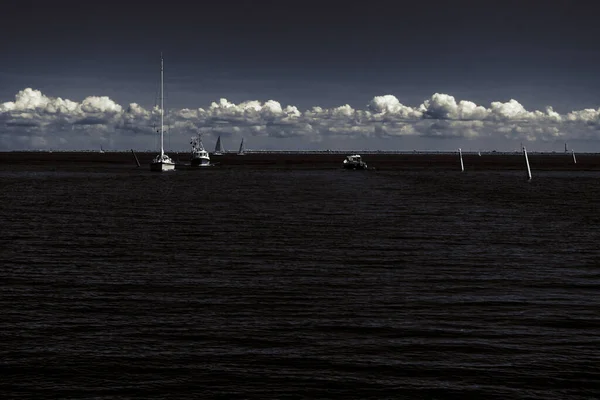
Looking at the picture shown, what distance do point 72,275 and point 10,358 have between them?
504 inches

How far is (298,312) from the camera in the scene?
23.8m

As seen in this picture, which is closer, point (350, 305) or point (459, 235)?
point (350, 305)

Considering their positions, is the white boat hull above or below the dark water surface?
above

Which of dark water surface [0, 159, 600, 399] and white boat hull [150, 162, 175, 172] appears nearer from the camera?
dark water surface [0, 159, 600, 399]

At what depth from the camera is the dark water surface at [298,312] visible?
658 inches

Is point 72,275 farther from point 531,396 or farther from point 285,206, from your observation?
point 285,206

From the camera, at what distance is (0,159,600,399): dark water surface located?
16.7 metres

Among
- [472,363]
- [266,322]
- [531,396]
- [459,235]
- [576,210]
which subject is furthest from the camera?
[576,210]

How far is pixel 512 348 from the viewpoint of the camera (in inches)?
765

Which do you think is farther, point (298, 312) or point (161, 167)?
point (161, 167)

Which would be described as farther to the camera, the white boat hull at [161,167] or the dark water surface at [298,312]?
the white boat hull at [161,167]

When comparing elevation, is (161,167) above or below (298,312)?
above

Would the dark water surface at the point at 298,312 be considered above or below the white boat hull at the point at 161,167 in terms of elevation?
below

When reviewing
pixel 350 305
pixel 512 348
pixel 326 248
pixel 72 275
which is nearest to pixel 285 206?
pixel 326 248
